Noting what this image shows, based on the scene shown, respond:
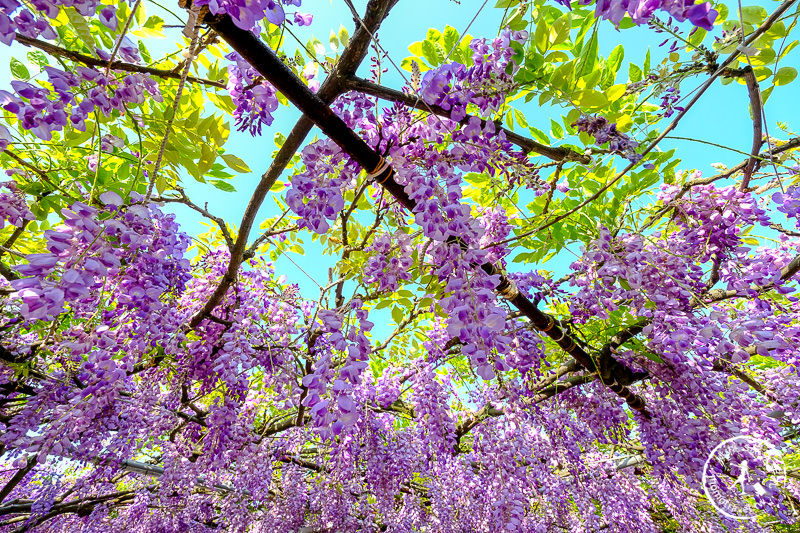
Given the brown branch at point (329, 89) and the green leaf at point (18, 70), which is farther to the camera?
the green leaf at point (18, 70)

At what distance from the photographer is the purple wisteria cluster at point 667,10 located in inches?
19.9

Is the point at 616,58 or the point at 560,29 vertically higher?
the point at 616,58

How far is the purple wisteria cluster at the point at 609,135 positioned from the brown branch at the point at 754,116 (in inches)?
20.1

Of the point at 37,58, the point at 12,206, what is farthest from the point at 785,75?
the point at 37,58

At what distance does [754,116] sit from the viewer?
1.93m

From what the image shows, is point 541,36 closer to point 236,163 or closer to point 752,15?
point 752,15

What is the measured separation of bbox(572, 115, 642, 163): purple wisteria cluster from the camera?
1.46 metres

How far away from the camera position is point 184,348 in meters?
2.57


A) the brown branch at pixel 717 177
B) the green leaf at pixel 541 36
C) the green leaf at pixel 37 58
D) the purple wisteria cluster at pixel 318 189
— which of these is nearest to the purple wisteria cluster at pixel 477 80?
the green leaf at pixel 541 36

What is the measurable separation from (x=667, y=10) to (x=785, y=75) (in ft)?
5.63

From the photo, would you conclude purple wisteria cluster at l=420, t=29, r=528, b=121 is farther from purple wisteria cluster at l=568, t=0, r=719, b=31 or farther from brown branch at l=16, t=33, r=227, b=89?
brown branch at l=16, t=33, r=227, b=89

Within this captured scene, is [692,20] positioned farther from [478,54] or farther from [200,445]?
[200,445]

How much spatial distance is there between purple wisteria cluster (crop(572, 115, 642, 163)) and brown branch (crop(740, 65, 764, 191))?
51 cm

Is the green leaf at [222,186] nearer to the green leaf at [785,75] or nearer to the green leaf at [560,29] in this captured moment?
the green leaf at [560,29]
